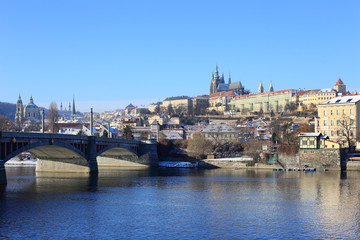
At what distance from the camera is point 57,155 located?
201ft

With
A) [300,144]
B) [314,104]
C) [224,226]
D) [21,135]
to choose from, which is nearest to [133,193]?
[21,135]

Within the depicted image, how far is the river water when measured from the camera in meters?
25.9

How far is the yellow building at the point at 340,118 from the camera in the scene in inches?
3086

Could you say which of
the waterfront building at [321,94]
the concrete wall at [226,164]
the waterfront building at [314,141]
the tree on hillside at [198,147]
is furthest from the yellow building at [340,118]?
the waterfront building at [321,94]

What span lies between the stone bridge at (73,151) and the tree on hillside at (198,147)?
22.5 ft

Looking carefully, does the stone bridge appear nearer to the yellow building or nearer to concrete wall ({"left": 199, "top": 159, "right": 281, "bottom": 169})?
concrete wall ({"left": 199, "top": 159, "right": 281, "bottom": 169})

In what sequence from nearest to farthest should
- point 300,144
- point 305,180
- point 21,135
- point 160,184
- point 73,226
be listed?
point 73,226 → point 21,135 → point 160,184 → point 305,180 → point 300,144

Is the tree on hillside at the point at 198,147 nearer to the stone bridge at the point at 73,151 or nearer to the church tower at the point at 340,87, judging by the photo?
the stone bridge at the point at 73,151

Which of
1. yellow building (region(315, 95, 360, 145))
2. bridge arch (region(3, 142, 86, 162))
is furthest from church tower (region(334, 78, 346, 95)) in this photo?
bridge arch (region(3, 142, 86, 162))

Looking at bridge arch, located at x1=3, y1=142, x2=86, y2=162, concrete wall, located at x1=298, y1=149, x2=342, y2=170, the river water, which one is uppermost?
bridge arch, located at x1=3, y1=142, x2=86, y2=162

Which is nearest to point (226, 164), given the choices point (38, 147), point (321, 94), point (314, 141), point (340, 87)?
point (314, 141)

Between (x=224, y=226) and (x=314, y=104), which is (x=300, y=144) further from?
(x=314, y=104)

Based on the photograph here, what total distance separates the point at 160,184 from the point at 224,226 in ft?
74.7

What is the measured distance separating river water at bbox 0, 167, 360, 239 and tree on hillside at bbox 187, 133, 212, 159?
116 ft
